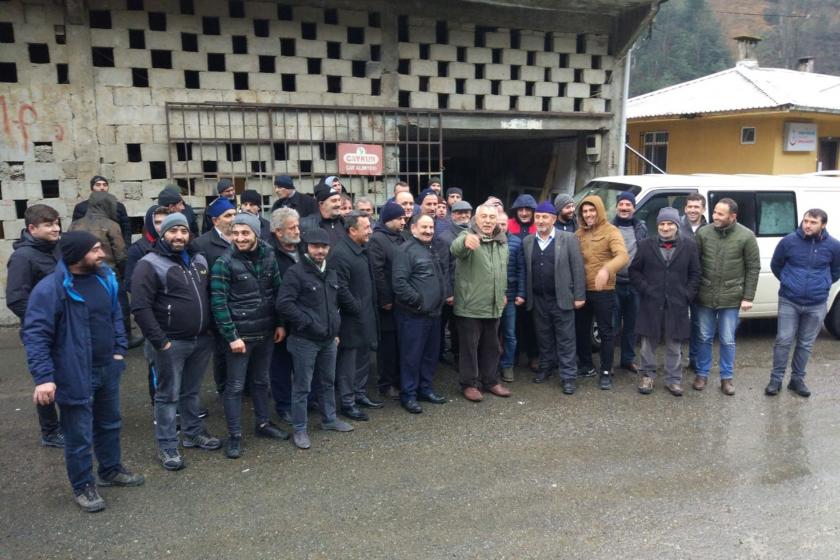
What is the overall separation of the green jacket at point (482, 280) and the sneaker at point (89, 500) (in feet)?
9.98

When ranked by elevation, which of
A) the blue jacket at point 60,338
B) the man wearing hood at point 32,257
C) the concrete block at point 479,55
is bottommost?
the blue jacket at point 60,338

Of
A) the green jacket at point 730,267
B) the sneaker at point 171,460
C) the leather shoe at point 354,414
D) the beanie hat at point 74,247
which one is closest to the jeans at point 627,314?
the green jacket at point 730,267

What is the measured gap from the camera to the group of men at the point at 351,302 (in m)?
3.92

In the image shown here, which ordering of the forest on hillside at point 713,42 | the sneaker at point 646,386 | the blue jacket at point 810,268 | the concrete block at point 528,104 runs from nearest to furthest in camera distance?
the blue jacket at point 810,268 < the sneaker at point 646,386 < the concrete block at point 528,104 < the forest on hillside at point 713,42

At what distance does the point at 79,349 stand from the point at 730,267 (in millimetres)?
5136

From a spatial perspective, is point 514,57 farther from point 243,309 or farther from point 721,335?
point 243,309

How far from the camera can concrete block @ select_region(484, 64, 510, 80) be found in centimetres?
995

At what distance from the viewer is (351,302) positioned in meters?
4.96

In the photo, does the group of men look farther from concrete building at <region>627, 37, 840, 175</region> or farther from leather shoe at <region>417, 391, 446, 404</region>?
concrete building at <region>627, 37, 840, 175</region>

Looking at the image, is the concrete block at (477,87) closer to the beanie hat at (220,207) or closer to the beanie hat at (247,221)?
the beanie hat at (220,207)

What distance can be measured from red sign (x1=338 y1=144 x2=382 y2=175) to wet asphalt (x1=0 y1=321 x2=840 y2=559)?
14.3 ft

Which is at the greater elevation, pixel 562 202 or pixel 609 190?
pixel 609 190

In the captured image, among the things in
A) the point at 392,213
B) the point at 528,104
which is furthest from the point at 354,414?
the point at 528,104

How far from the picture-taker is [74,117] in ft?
26.0
